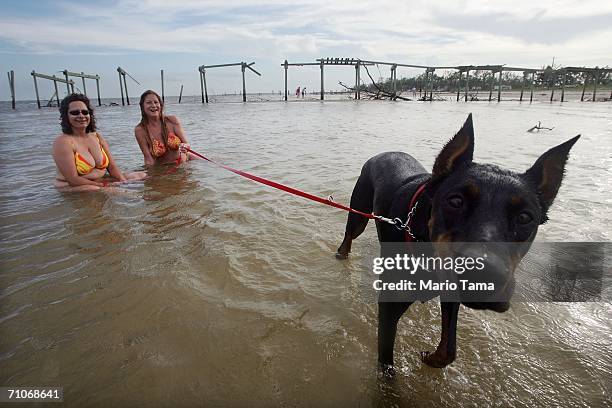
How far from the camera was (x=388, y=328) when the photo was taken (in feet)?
6.66

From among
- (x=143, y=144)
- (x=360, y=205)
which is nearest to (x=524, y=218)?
(x=360, y=205)

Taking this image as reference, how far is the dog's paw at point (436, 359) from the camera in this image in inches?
74.8

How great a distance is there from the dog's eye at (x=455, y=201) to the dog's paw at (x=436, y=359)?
0.90 metres

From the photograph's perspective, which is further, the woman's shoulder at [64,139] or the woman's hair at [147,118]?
the woman's hair at [147,118]

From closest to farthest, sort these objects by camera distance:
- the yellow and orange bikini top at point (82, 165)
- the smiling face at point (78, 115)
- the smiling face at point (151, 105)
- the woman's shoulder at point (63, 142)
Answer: the woman's shoulder at point (63, 142)
the smiling face at point (78, 115)
the yellow and orange bikini top at point (82, 165)
the smiling face at point (151, 105)

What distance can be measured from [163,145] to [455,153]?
6961mm

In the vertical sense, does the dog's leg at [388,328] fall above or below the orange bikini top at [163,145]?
below

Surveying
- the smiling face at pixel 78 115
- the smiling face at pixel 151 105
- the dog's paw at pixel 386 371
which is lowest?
the dog's paw at pixel 386 371

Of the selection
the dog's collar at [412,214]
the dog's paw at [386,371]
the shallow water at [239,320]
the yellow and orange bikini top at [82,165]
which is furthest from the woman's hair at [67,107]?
the dog's paw at [386,371]

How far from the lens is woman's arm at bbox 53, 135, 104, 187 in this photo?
542 centimetres

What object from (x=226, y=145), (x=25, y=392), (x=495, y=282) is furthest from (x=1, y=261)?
(x=226, y=145)

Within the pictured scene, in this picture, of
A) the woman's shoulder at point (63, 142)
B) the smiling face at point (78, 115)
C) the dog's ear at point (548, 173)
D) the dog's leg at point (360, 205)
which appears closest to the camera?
the dog's ear at point (548, 173)

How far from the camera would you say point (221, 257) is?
3463 mm

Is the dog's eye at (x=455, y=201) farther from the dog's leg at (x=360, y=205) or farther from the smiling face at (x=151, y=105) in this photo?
the smiling face at (x=151, y=105)
